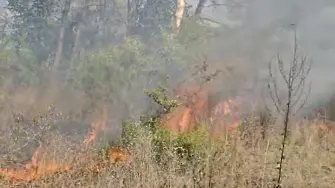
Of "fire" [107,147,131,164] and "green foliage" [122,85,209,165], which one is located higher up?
"green foliage" [122,85,209,165]

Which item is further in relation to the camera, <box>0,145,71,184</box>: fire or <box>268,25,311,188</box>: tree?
<box>0,145,71,184</box>: fire

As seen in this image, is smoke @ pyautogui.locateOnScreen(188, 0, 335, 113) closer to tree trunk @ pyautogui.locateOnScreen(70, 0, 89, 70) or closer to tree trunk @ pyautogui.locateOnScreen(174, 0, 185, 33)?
tree trunk @ pyautogui.locateOnScreen(174, 0, 185, 33)

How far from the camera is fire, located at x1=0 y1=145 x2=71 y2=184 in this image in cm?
1200

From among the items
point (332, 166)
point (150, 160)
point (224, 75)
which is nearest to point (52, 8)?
point (224, 75)

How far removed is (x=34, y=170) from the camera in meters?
13.7

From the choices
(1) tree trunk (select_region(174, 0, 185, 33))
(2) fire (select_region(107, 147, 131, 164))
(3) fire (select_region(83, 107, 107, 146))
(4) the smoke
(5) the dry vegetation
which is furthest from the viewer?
(1) tree trunk (select_region(174, 0, 185, 33))

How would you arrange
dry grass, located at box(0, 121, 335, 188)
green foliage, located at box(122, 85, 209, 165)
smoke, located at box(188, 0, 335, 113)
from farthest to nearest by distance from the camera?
smoke, located at box(188, 0, 335, 113)
green foliage, located at box(122, 85, 209, 165)
dry grass, located at box(0, 121, 335, 188)

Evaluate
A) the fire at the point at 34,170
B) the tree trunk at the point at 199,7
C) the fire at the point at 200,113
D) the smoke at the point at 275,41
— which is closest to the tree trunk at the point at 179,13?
the tree trunk at the point at 199,7

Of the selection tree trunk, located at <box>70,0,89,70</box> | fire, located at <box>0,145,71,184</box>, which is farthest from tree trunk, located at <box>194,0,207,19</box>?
fire, located at <box>0,145,71,184</box>

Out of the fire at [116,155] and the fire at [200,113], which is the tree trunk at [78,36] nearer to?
the fire at [200,113]

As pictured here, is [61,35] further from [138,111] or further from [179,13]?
[138,111]

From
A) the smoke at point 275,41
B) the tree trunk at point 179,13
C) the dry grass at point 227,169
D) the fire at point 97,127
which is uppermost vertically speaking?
the tree trunk at point 179,13

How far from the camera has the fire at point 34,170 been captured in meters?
12.0

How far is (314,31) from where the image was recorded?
637 inches
